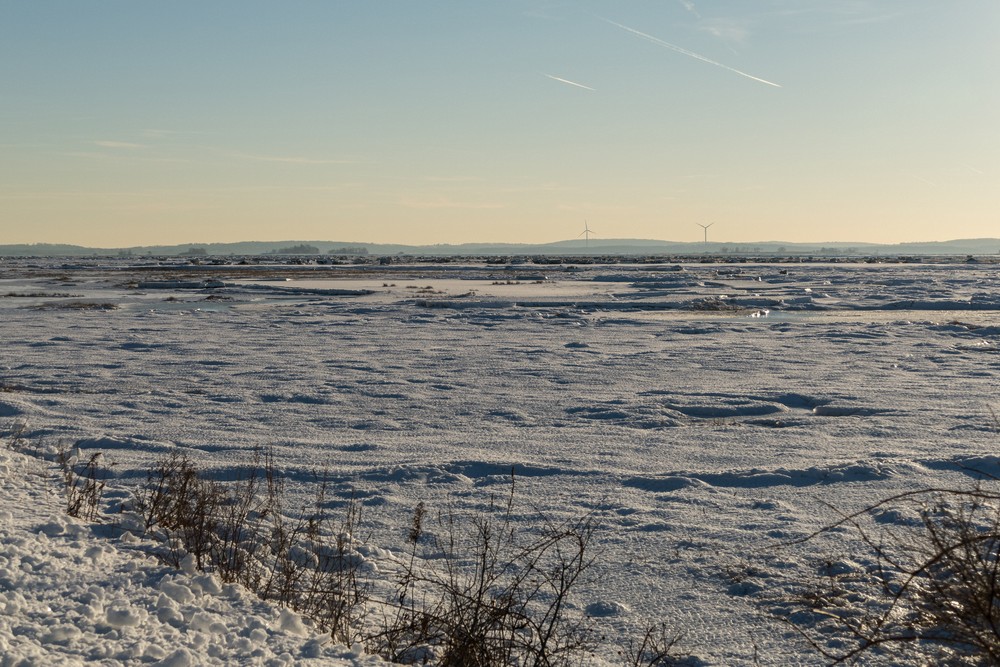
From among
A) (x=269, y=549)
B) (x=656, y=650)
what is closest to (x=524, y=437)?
(x=269, y=549)

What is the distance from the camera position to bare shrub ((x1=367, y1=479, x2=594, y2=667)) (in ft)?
12.1

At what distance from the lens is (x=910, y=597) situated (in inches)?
179

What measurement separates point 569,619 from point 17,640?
97.5 inches

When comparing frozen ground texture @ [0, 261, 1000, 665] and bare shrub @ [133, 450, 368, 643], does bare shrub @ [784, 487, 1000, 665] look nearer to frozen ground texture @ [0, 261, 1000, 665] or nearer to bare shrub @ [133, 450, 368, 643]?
frozen ground texture @ [0, 261, 1000, 665]

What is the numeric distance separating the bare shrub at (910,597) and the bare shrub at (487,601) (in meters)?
1.13

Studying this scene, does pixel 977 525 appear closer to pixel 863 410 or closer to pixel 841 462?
pixel 841 462

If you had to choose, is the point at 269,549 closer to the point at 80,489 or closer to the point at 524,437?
the point at 80,489

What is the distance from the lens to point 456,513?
6.05 metres

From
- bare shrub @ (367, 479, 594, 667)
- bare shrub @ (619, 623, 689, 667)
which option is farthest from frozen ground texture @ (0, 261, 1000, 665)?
bare shrub @ (367, 479, 594, 667)

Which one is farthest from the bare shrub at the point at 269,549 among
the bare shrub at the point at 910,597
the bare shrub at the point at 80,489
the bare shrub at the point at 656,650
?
the bare shrub at the point at 910,597

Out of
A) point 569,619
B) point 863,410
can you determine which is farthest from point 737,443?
point 569,619

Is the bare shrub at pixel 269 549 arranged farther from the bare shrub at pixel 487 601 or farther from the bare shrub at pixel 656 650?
the bare shrub at pixel 656 650

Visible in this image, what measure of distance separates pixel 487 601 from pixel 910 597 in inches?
85.9

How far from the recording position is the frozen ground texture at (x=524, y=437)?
4.02 m
